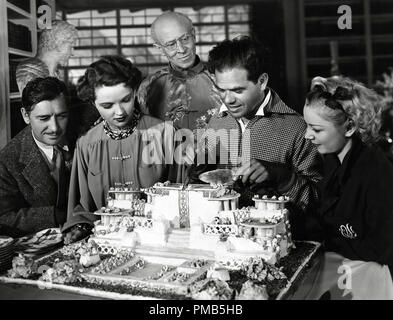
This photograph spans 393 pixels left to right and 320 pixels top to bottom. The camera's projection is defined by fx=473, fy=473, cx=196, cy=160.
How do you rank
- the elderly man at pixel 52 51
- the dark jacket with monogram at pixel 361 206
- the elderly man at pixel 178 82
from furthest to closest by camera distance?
the elderly man at pixel 52 51
the elderly man at pixel 178 82
the dark jacket with monogram at pixel 361 206

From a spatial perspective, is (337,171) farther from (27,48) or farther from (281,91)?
(27,48)

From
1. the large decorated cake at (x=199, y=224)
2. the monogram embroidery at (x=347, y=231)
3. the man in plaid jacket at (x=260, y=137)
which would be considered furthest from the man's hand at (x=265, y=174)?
the monogram embroidery at (x=347, y=231)

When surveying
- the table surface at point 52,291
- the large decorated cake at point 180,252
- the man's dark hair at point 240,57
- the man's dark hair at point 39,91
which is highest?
the man's dark hair at point 240,57

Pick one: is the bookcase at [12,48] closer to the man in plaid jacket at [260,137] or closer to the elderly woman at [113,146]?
the elderly woman at [113,146]

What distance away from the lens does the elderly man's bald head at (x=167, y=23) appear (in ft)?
9.59

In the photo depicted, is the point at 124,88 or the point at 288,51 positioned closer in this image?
the point at 124,88

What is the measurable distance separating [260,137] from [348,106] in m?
0.51

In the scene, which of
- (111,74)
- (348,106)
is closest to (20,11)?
(111,74)

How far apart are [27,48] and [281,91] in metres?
1.71

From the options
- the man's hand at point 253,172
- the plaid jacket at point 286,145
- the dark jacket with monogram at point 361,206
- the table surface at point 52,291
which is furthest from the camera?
the plaid jacket at point 286,145

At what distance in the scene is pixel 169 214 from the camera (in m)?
2.44

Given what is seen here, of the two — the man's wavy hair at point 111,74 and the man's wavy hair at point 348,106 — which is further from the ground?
the man's wavy hair at point 111,74

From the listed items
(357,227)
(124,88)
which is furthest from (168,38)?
(357,227)

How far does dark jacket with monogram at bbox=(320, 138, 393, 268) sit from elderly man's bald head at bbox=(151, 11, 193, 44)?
1249 millimetres
